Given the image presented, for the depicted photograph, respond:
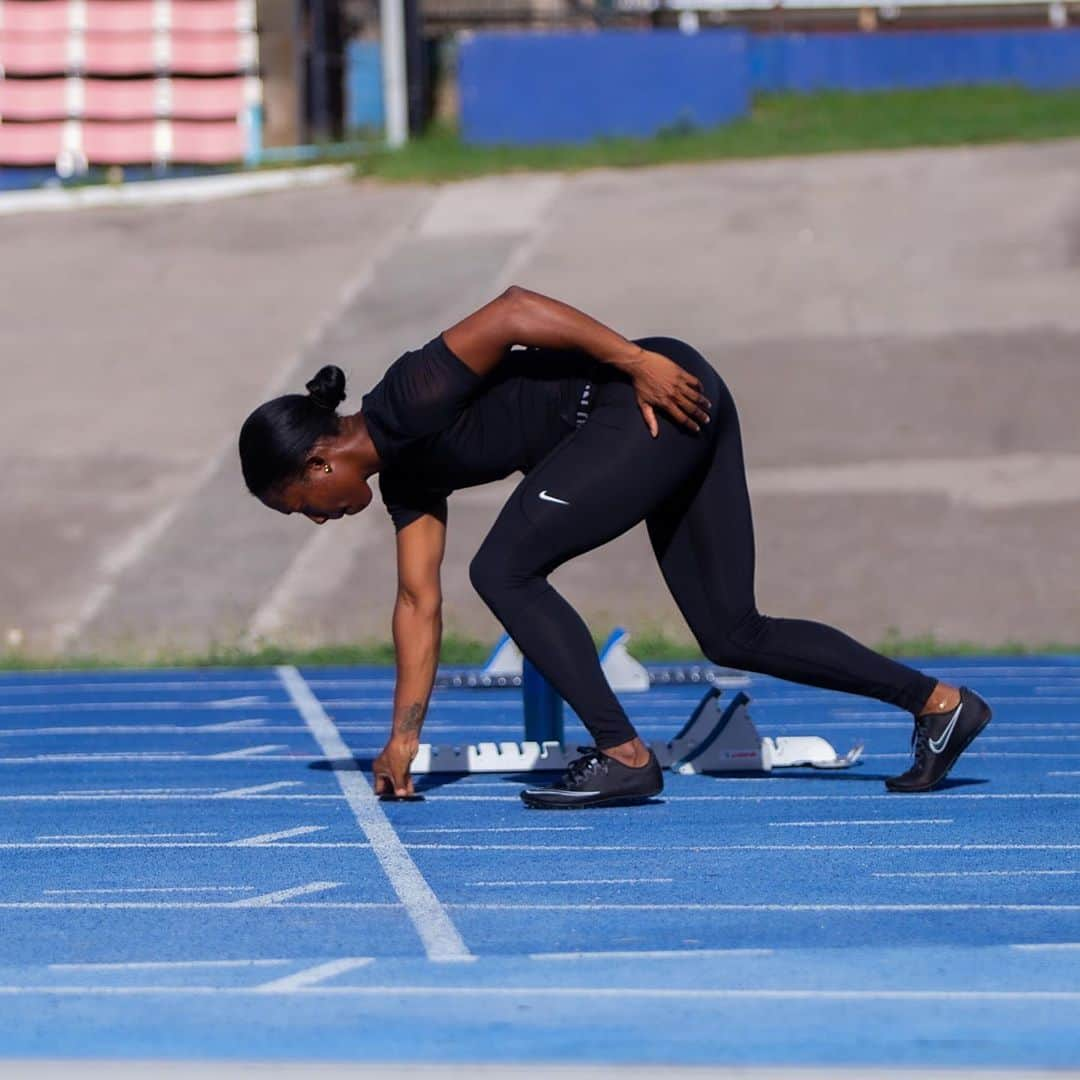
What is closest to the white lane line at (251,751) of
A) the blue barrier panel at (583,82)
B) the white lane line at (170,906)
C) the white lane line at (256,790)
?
the white lane line at (256,790)

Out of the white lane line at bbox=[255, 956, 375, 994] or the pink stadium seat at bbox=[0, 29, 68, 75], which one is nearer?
the white lane line at bbox=[255, 956, 375, 994]

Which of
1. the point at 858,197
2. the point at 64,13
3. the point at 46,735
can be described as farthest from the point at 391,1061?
the point at 64,13

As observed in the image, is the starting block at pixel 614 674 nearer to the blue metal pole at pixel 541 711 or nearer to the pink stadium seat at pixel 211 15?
the blue metal pole at pixel 541 711

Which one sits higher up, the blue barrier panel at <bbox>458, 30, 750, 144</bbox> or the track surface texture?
the blue barrier panel at <bbox>458, 30, 750, 144</bbox>

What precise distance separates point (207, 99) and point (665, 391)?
63.3 feet

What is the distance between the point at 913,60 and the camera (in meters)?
25.4

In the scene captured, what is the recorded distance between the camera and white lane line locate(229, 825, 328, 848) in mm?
5594

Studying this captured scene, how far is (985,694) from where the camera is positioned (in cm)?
917

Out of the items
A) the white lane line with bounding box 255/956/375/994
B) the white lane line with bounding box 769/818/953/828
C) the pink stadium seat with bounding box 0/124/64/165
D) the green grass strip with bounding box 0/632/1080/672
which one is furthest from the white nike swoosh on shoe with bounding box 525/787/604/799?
the pink stadium seat with bounding box 0/124/64/165

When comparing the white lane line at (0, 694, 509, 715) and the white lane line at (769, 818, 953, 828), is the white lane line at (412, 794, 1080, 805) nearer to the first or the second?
the white lane line at (769, 818, 953, 828)

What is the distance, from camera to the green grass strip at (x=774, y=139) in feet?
72.3

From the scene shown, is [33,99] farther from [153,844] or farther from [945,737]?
[945,737]

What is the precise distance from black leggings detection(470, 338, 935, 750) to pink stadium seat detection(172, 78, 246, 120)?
18.8 meters

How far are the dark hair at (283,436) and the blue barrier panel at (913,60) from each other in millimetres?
20695
